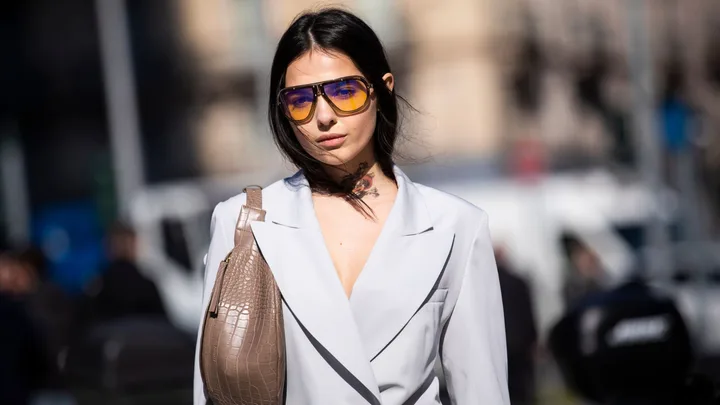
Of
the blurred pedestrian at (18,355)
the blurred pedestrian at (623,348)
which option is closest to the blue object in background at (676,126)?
the blurred pedestrian at (18,355)

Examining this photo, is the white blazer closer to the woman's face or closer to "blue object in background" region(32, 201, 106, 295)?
the woman's face

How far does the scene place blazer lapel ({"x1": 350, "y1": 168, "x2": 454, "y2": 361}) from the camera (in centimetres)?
300

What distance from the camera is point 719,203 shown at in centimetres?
2716

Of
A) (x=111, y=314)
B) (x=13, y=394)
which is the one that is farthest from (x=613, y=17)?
(x=13, y=394)

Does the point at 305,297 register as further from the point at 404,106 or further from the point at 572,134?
the point at 572,134

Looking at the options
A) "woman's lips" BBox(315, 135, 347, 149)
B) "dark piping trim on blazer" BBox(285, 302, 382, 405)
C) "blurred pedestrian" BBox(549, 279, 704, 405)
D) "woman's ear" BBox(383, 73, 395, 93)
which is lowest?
"blurred pedestrian" BBox(549, 279, 704, 405)

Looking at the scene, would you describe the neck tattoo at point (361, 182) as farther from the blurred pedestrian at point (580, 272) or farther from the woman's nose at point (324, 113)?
the blurred pedestrian at point (580, 272)

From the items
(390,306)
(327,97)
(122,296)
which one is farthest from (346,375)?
(122,296)

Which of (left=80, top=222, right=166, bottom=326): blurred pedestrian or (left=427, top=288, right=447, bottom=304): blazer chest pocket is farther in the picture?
(left=80, top=222, right=166, bottom=326): blurred pedestrian

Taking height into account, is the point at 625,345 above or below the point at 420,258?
below

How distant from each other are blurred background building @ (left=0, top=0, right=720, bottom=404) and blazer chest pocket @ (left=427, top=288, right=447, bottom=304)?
510 inches

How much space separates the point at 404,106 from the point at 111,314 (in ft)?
23.7

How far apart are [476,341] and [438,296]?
5.0 inches

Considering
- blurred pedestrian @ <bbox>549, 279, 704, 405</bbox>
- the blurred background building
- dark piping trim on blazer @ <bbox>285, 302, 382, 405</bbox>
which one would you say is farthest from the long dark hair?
the blurred background building
